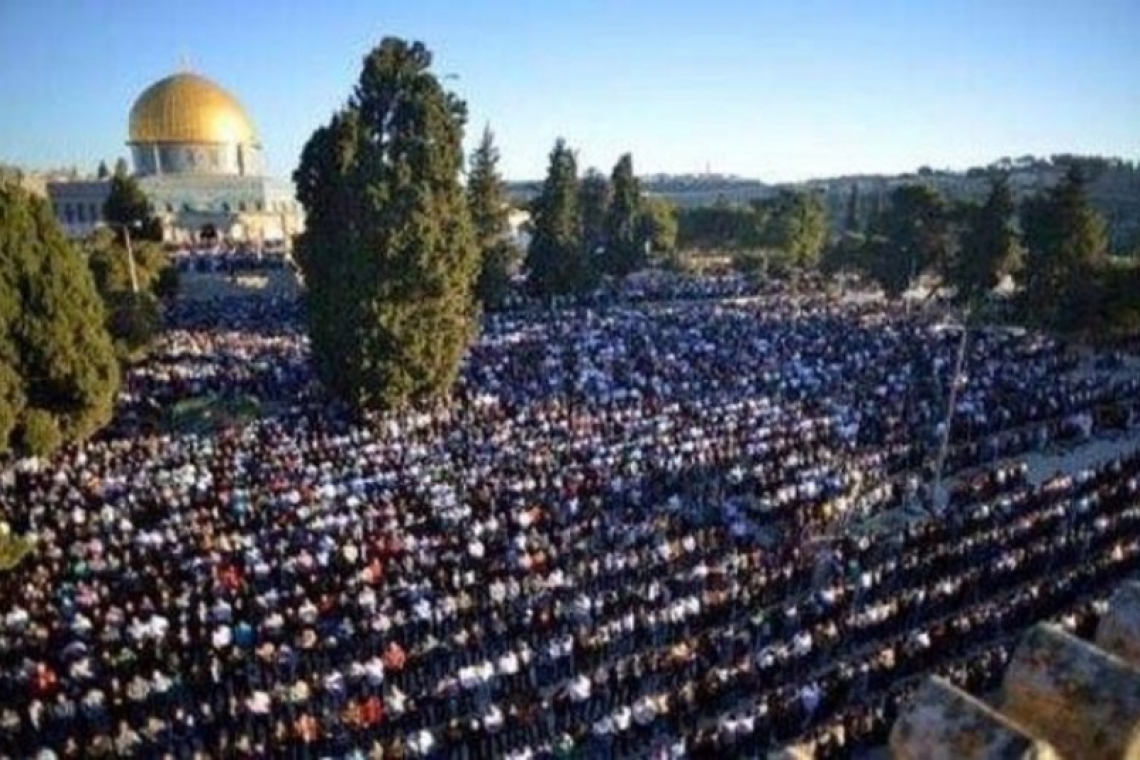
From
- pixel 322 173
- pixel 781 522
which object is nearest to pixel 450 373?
pixel 322 173

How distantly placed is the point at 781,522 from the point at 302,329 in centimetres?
2595

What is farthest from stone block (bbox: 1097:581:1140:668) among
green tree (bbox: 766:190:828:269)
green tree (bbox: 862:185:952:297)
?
green tree (bbox: 766:190:828:269)

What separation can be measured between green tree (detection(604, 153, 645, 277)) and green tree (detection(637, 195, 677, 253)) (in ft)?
18.4

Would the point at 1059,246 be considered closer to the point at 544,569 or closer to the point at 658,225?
the point at 658,225

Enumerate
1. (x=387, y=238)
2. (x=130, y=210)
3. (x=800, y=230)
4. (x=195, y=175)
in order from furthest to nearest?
(x=195, y=175)
(x=800, y=230)
(x=130, y=210)
(x=387, y=238)

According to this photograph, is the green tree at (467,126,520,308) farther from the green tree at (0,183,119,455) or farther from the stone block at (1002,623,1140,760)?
the stone block at (1002,623,1140,760)

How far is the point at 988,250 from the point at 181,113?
60061 mm

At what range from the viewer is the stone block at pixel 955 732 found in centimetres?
863

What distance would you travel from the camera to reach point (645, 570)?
1873 centimetres

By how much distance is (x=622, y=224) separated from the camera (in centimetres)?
5806

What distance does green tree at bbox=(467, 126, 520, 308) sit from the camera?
A: 45719 millimetres

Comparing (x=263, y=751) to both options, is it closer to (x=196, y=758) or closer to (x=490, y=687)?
(x=196, y=758)

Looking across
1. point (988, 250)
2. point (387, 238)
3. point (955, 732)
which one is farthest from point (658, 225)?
point (955, 732)

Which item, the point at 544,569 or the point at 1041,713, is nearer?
the point at 1041,713
